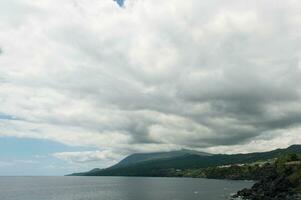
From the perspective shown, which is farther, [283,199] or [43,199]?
[43,199]

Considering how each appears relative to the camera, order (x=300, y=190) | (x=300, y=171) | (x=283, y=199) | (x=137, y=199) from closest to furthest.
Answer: (x=283, y=199) → (x=300, y=190) → (x=300, y=171) → (x=137, y=199)

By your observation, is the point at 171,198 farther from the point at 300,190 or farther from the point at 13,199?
the point at 13,199

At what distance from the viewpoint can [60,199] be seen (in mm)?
169500

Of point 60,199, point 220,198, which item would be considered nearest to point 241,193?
point 220,198

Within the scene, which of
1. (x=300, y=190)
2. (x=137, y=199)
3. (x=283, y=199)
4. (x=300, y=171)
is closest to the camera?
(x=283, y=199)

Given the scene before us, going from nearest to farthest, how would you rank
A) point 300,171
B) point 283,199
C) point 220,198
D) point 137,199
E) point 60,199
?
point 283,199 → point 300,171 → point 220,198 → point 137,199 → point 60,199

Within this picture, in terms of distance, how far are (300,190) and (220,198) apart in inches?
1407

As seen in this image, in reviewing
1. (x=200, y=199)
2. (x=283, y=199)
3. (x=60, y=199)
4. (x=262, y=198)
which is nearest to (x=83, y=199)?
(x=60, y=199)

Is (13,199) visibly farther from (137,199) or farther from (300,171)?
(300,171)

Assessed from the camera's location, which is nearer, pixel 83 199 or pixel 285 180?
pixel 285 180

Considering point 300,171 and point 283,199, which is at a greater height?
point 300,171

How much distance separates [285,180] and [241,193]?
20446 mm

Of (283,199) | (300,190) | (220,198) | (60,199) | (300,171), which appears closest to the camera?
(283,199)

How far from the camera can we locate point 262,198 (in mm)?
122250
